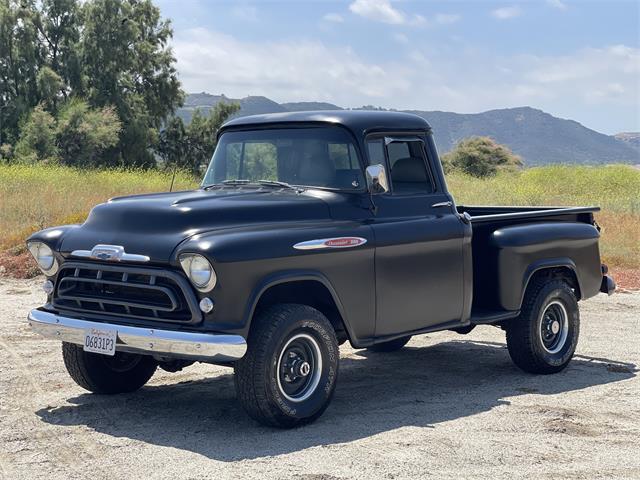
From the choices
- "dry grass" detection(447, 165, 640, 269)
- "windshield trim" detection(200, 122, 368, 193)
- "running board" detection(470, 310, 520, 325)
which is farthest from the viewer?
"dry grass" detection(447, 165, 640, 269)

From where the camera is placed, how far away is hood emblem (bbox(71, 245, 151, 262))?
581cm

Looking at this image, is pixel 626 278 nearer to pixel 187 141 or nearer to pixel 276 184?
pixel 276 184

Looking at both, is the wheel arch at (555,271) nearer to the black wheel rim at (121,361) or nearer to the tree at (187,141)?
the black wheel rim at (121,361)

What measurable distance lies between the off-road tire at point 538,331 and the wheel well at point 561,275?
4 cm

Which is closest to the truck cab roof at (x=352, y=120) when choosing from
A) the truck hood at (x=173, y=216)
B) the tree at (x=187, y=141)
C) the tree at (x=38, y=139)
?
the truck hood at (x=173, y=216)

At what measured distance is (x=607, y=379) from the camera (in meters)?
7.94

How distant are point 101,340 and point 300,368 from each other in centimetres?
128

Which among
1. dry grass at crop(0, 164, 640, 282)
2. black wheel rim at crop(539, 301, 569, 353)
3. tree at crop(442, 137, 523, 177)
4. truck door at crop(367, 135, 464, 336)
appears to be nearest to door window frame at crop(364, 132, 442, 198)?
truck door at crop(367, 135, 464, 336)

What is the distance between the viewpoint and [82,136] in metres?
44.6

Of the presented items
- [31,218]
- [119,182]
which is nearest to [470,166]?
[119,182]

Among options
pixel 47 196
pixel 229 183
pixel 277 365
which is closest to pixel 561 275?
pixel 229 183

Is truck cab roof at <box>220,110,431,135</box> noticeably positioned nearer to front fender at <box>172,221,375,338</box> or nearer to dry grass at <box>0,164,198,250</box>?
front fender at <box>172,221,375,338</box>

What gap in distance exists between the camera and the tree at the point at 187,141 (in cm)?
5550

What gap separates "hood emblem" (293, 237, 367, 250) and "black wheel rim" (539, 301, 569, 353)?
2.50 m
